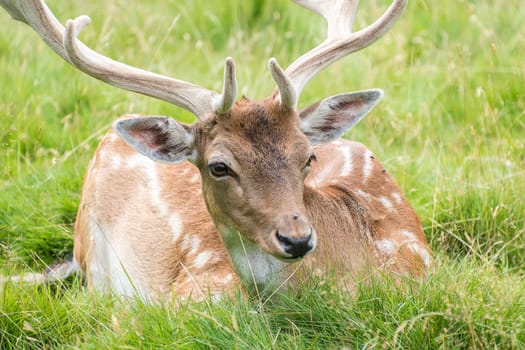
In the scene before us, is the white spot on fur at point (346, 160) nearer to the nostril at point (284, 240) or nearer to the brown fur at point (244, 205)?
the brown fur at point (244, 205)

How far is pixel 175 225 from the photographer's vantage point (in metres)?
5.52

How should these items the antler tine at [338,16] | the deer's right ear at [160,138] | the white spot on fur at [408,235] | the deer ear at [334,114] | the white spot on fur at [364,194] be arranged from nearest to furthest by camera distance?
the deer's right ear at [160,138] → the deer ear at [334,114] → the antler tine at [338,16] → the white spot on fur at [408,235] → the white spot on fur at [364,194]

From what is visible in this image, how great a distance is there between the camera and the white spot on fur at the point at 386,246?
490 centimetres

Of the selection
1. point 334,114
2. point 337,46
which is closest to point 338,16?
point 337,46

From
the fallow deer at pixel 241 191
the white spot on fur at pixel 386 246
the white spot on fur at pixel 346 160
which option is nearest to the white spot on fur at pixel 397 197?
the fallow deer at pixel 241 191

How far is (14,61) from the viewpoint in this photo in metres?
7.13

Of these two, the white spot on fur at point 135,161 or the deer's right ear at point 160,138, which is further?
the white spot on fur at point 135,161

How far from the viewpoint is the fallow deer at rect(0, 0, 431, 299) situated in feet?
13.8

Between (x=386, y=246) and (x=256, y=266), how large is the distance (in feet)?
2.82

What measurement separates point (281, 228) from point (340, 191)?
113 cm

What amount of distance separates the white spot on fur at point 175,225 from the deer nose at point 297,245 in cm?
156

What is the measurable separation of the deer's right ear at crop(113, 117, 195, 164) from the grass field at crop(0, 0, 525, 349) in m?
0.70

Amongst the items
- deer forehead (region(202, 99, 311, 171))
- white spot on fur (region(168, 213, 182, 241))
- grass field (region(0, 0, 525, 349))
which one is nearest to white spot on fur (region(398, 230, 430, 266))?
grass field (region(0, 0, 525, 349))

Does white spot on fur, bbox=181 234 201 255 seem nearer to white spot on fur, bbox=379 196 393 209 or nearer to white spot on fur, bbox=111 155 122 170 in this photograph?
white spot on fur, bbox=111 155 122 170
